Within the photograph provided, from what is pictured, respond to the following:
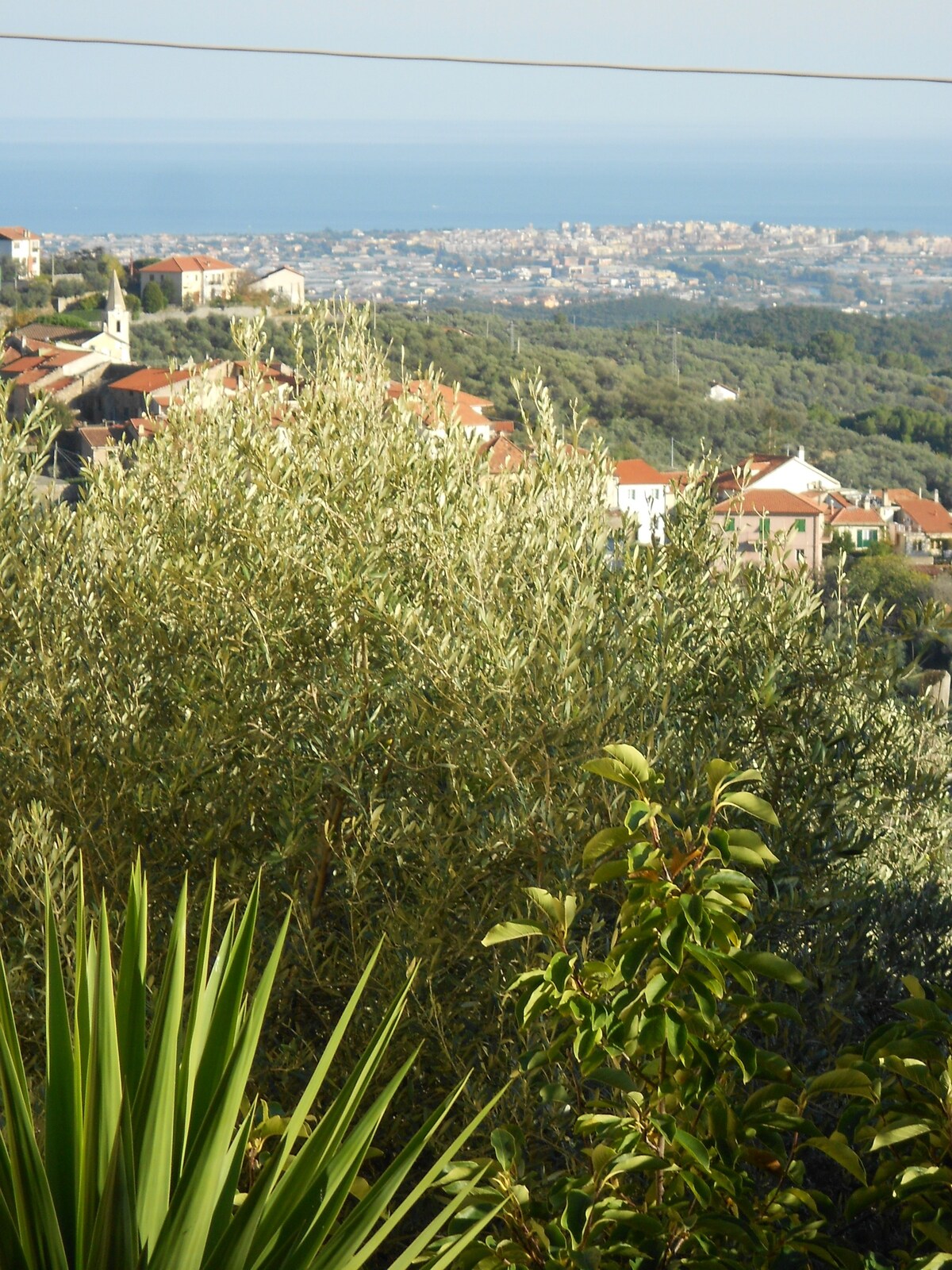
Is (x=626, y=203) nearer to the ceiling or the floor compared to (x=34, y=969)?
nearer to the ceiling

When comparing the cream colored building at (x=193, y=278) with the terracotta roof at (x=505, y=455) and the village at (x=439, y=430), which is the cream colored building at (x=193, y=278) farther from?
the terracotta roof at (x=505, y=455)

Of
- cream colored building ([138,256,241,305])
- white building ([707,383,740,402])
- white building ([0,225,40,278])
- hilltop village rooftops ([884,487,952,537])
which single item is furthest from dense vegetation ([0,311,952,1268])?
white building ([0,225,40,278])

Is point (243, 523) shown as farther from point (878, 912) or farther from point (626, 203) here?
point (626, 203)

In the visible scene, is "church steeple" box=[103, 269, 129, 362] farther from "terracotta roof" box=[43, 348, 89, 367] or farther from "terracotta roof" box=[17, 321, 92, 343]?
"terracotta roof" box=[43, 348, 89, 367]

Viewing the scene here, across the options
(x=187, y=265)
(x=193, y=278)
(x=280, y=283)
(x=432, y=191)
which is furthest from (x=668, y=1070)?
(x=432, y=191)

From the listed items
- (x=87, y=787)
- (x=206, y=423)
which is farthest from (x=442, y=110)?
(x=87, y=787)

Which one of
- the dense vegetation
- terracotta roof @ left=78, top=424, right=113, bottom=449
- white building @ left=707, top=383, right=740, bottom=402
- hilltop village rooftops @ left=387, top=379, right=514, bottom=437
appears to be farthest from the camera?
white building @ left=707, top=383, right=740, bottom=402
